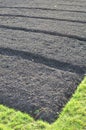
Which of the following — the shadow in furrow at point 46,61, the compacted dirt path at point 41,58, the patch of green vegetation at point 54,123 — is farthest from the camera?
the shadow in furrow at point 46,61

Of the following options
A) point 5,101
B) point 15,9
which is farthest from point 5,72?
point 15,9

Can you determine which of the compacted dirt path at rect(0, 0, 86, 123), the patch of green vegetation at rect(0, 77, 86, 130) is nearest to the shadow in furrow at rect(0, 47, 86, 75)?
the compacted dirt path at rect(0, 0, 86, 123)

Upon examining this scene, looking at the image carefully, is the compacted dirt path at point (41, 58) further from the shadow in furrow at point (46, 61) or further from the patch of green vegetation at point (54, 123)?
the patch of green vegetation at point (54, 123)

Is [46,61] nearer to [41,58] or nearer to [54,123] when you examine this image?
[41,58]

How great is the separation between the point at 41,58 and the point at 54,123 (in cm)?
244

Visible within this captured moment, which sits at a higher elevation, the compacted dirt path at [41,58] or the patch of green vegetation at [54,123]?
the patch of green vegetation at [54,123]

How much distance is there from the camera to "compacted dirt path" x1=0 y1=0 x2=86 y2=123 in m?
4.75

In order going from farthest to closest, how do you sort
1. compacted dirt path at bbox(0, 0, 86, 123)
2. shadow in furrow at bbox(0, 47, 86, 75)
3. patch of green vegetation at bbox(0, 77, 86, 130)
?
shadow in furrow at bbox(0, 47, 86, 75) → compacted dirt path at bbox(0, 0, 86, 123) → patch of green vegetation at bbox(0, 77, 86, 130)

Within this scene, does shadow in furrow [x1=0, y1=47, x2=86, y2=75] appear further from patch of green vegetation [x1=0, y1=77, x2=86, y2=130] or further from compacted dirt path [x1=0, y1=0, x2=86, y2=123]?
patch of green vegetation [x1=0, y1=77, x2=86, y2=130]

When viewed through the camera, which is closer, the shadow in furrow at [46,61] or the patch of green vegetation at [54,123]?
the patch of green vegetation at [54,123]

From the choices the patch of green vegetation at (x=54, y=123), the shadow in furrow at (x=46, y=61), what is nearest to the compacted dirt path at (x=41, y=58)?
the shadow in furrow at (x=46, y=61)

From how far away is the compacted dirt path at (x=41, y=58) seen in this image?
475 cm

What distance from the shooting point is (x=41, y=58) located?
21.2 ft

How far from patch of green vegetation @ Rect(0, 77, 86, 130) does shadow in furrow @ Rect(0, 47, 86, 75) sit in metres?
1.39
